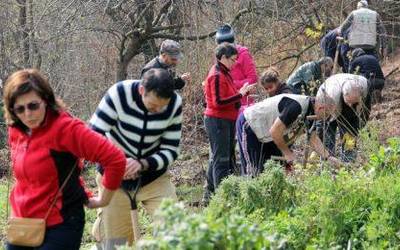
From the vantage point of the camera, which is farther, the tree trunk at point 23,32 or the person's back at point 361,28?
the tree trunk at point 23,32

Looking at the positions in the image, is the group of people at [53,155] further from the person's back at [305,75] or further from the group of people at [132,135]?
the person's back at [305,75]

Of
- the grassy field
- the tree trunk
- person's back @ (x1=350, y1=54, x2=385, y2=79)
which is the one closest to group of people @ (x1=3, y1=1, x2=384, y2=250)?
the grassy field

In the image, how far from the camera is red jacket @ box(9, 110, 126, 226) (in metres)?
3.69

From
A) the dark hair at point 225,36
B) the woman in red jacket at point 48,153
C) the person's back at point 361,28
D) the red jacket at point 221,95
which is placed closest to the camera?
the woman in red jacket at point 48,153

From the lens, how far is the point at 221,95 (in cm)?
715

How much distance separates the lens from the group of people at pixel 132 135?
146 inches

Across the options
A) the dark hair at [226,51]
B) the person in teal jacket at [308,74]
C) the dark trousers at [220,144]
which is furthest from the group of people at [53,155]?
the person in teal jacket at [308,74]

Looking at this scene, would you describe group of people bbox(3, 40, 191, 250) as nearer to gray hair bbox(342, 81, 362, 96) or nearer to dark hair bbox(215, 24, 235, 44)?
gray hair bbox(342, 81, 362, 96)

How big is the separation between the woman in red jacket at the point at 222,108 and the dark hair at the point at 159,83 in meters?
2.76

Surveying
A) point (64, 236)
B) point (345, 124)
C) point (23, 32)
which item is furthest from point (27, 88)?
point (23, 32)

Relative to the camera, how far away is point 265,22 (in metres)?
10.9

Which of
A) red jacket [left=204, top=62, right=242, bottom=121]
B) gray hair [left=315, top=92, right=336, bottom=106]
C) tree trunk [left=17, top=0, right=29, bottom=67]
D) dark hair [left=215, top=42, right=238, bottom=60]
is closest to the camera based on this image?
gray hair [left=315, top=92, right=336, bottom=106]

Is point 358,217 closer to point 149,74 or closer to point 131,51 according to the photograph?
point 149,74

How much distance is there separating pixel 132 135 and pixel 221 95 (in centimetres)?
263
